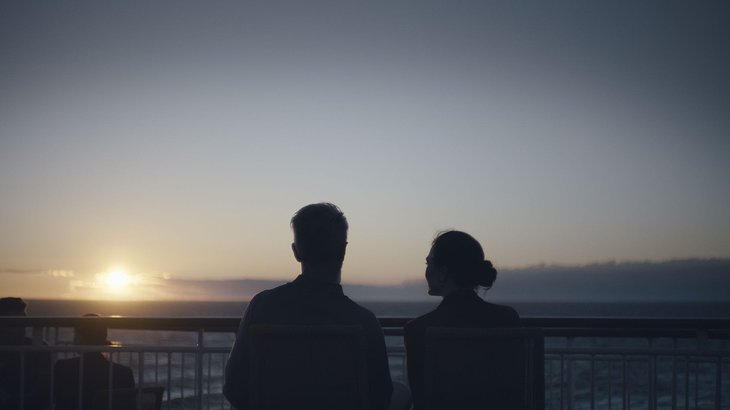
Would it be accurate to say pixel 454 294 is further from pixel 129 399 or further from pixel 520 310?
pixel 520 310

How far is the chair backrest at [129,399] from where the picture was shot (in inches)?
172

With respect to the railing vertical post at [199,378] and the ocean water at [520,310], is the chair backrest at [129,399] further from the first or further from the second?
the ocean water at [520,310]

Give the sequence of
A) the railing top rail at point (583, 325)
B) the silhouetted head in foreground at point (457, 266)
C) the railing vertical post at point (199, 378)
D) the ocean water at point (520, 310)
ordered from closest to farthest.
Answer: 1. the silhouetted head in foreground at point (457, 266)
2. the railing top rail at point (583, 325)
3. the railing vertical post at point (199, 378)
4. the ocean water at point (520, 310)

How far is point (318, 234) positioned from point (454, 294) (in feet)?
2.21

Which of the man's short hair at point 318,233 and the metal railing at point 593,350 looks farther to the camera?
the metal railing at point 593,350

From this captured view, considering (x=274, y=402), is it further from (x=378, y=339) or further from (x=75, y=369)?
(x=75, y=369)

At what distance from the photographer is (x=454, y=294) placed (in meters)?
3.12

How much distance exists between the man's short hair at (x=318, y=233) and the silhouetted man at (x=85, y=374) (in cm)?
239

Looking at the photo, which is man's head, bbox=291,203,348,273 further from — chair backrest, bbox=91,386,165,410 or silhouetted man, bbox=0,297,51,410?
silhouetted man, bbox=0,297,51,410

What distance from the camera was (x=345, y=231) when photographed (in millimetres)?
2846

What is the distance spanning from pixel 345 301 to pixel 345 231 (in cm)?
26

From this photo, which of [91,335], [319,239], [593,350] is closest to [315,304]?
[319,239]

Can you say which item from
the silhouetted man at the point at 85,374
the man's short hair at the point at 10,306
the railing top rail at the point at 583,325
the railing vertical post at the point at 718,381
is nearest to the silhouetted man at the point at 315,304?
the railing top rail at the point at 583,325

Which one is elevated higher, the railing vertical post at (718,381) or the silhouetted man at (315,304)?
the silhouetted man at (315,304)
